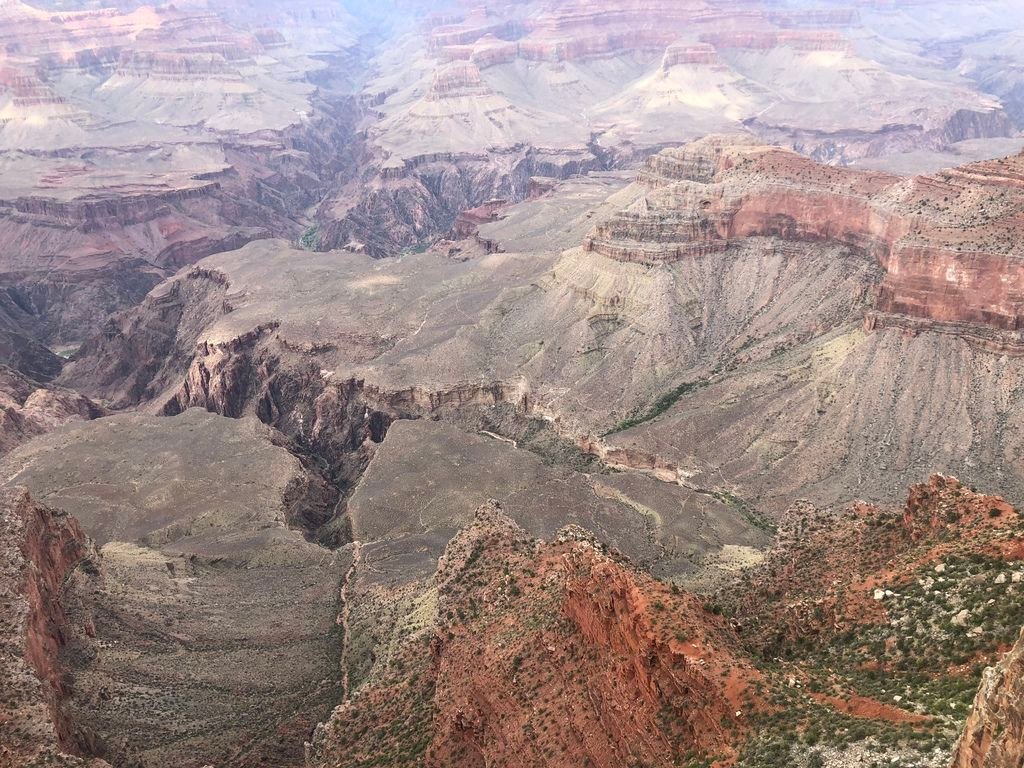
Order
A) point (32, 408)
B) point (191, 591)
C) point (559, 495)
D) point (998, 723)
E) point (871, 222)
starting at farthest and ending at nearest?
point (32, 408) → point (871, 222) → point (559, 495) → point (191, 591) → point (998, 723)

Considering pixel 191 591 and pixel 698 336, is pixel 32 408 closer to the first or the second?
pixel 191 591

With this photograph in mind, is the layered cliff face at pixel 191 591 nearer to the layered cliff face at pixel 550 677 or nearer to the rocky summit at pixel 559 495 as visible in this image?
the rocky summit at pixel 559 495

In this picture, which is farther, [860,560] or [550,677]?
[860,560]

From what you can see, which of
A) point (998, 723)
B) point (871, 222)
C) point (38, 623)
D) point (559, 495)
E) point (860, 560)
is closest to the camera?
point (998, 723)

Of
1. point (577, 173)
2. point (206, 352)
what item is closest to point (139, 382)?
point (206, 352)

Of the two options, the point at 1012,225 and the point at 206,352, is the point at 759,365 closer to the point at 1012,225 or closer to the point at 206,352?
the point at 1012,225

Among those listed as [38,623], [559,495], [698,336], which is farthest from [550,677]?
[698,336]

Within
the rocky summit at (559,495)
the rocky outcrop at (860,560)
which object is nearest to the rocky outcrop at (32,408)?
the rocky summit at (559,495)

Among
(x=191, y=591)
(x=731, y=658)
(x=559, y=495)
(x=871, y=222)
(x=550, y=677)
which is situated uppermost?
(x=731, y=658)

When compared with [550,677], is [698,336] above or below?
below
